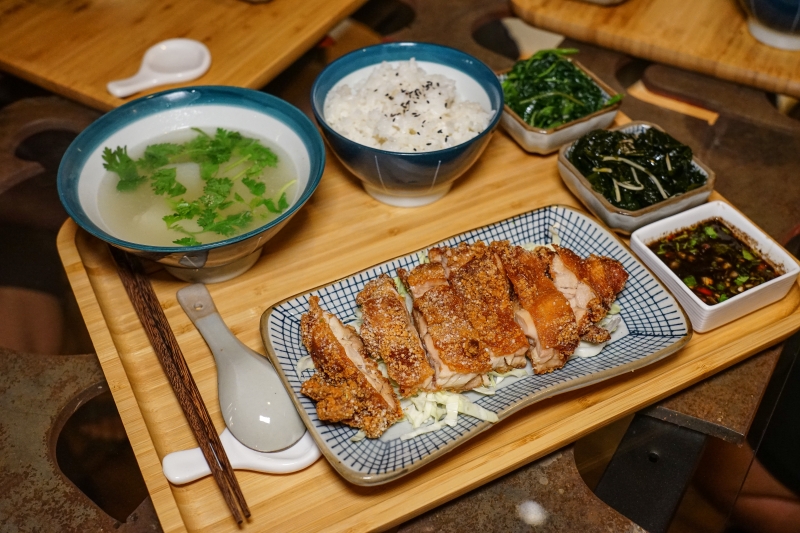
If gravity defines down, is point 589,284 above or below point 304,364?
above

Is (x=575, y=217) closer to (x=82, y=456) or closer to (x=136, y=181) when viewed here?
(x=136, y=181)

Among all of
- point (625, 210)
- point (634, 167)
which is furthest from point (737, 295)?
point (634, 167)

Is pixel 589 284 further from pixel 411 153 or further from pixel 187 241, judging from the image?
pixel 187 241

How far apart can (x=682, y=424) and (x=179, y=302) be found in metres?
1.75

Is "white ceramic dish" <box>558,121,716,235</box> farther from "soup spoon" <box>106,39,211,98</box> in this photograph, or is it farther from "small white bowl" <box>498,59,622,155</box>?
"soup spoon" <box>106,39,211,98</box>

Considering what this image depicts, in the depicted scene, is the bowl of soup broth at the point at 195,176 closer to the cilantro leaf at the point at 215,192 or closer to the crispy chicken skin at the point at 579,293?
the cilantro leaf at the point at 215,192

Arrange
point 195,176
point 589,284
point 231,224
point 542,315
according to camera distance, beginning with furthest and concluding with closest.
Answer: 1. point 195,176
2. point 231,224
3. point 589,284
4. point 542,315

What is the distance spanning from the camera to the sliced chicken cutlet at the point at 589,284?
1992 mm

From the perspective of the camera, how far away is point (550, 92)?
9.39 feet

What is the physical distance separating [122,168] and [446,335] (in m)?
1.43

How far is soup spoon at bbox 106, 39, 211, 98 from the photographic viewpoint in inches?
118

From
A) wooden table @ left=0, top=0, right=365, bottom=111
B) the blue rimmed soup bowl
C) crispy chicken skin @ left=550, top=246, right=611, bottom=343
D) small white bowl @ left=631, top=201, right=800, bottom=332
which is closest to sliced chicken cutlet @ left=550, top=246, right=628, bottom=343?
crispy chicken skin @ left=550, top=246, right=611, bottom=343

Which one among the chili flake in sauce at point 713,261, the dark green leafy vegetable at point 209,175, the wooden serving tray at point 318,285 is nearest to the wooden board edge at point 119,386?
the wooden serving tray at point 318,285

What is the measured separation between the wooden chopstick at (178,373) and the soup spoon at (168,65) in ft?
3.53
